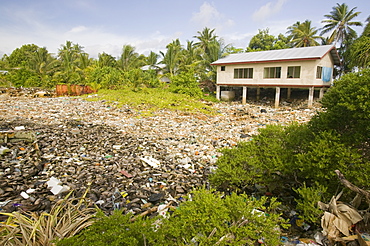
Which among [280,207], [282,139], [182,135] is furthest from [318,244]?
[182,135]

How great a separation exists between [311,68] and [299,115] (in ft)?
12.3

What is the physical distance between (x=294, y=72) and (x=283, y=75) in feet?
2.22

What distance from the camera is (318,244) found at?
10.3ft

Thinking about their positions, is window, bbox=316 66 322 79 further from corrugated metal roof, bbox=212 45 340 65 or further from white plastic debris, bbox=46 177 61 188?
white plastic debris, bbox=46 177 61 188

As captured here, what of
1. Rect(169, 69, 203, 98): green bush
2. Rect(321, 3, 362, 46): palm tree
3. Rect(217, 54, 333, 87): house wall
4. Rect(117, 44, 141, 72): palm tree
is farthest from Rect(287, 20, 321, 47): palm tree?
Rect(117, 44, 141, 72): palm tree

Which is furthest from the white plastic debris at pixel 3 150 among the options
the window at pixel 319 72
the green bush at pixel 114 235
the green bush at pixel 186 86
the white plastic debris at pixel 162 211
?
the window at pixel 319 72

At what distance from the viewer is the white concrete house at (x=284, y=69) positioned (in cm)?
1447

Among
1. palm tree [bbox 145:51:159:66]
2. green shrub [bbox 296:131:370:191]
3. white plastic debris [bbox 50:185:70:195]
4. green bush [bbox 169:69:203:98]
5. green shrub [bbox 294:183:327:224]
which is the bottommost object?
white plastic debris [bbox 50:185:70:195]

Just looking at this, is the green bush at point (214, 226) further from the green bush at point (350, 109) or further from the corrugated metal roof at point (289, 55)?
the corrugated metal roof at point (289, 55)

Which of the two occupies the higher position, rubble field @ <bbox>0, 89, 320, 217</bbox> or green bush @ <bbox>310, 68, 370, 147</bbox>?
green bush @ <bbox>310, 68, 370, 147</bbox>

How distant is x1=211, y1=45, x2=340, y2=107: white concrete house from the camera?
47.5ft

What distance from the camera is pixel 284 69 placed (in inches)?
605

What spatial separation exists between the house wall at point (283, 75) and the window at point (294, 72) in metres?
0.21

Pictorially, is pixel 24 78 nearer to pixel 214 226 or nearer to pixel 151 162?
pixel 151 162
